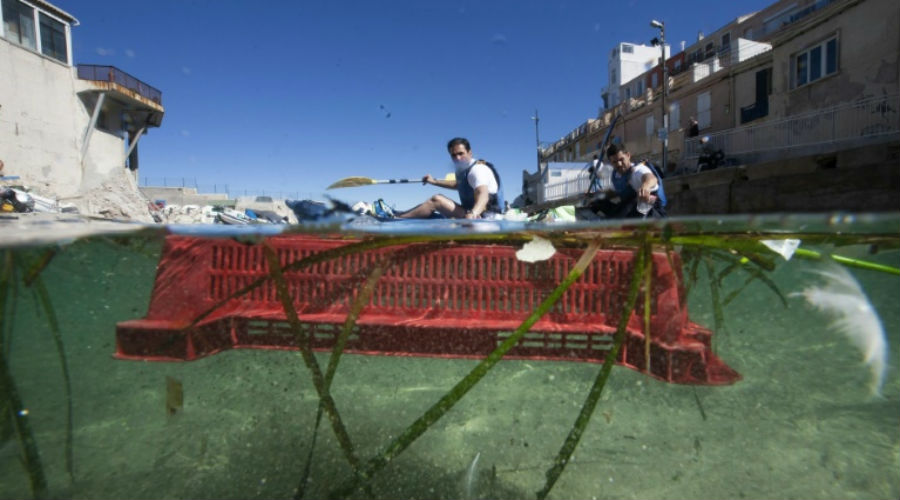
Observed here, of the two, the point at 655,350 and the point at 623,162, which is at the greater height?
the point at 623,162

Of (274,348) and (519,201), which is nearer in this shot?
(274,348)

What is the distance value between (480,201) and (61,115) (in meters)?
27.0

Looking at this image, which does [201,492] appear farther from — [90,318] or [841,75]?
[841,75]

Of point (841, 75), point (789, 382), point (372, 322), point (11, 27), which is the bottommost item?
point (789, 382)

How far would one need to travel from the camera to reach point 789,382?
312 cm

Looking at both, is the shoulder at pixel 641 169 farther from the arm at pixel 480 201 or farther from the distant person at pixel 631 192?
the arm at pixel 480 201

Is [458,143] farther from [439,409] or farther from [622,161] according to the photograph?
[439,409]

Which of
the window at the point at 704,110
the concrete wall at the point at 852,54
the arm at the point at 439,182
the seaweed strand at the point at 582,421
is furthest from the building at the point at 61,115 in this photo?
the window at the point at 704,110

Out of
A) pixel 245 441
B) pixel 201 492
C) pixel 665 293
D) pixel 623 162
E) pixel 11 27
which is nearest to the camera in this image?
pixel 201 492

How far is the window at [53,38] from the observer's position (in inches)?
809

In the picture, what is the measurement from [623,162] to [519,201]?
1620 inches

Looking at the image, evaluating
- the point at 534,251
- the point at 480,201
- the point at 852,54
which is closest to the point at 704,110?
the point at 852,54

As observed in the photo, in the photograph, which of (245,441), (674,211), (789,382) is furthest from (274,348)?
(674,211)

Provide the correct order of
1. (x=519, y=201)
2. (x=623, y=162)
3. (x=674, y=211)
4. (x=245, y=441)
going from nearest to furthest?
(x=245, y=441) < (x=623, y=162) < (x=674, y=211) < (x=519, y=201)
